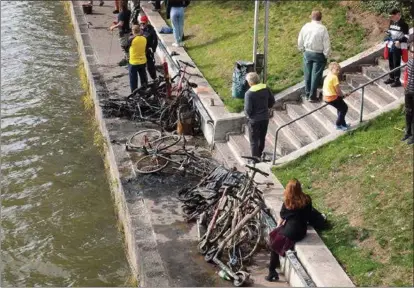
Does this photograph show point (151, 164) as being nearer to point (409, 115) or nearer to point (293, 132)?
point (293, 132)

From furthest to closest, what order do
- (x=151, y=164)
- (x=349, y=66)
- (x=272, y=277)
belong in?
(x=349, y=66) < (x=151, y=164) < (x=272, y=277)

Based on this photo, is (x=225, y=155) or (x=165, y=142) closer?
(x=225, y=155)

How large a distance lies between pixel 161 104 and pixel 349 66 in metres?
3.99

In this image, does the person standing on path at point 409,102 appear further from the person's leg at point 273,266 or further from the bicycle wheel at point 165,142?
the bicycle wheel at point 165,142

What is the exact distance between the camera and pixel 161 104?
1482 cm

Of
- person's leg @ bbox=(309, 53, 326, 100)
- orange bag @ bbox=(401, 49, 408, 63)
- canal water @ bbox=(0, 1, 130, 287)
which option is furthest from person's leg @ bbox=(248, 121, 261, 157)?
orange bag @ bbox=(401, 49, 408, 63)

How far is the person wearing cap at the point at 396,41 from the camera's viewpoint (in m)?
13.0

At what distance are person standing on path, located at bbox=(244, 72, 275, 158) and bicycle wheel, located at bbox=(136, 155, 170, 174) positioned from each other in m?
1.69

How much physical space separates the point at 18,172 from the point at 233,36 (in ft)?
21.5

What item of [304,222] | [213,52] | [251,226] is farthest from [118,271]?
[213,52]

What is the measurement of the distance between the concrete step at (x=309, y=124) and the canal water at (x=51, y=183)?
3.82 meters

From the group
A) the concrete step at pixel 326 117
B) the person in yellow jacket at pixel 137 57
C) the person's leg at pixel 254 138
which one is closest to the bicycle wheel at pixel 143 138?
the person in yellow jacket at pixel 137 57

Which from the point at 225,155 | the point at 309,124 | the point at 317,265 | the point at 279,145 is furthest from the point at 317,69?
the point at 317,265

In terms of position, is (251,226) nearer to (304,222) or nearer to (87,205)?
(304,222)
